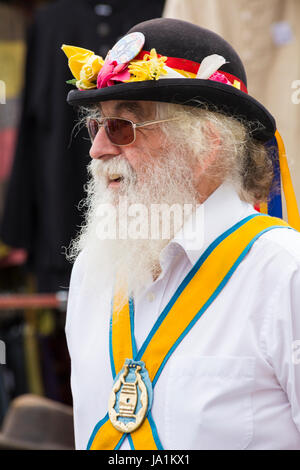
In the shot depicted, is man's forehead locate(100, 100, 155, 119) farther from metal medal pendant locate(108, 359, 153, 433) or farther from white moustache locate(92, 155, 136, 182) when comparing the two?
metal medal pendant locate(108, 359, 153, 433)

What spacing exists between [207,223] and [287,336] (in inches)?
16.1

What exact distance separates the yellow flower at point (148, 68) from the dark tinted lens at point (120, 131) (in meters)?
0.12

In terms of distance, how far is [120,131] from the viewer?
188 centimetres

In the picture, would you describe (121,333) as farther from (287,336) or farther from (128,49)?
(128,49)

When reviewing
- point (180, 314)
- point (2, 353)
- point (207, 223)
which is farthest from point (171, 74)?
point (2, 353)

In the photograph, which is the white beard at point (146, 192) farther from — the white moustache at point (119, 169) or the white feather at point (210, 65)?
the white feather at point (210, 65)

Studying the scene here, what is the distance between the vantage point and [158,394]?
1696 millimetres

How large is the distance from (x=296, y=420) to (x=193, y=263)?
19.0 inches

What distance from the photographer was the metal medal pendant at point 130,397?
1703 mm

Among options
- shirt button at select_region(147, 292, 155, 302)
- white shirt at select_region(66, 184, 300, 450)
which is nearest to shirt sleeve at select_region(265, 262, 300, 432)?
white shirt at select_region(66, 184, 300, 450)

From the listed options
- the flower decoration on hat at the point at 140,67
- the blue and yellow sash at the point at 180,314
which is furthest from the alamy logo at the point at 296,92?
the blue and yellow sash at the point at 180,314

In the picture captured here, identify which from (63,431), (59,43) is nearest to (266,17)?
(59,43)

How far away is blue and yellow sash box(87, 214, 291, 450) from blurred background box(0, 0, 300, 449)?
974mm

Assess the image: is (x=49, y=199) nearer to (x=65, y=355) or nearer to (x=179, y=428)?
(x=65, y=355)
